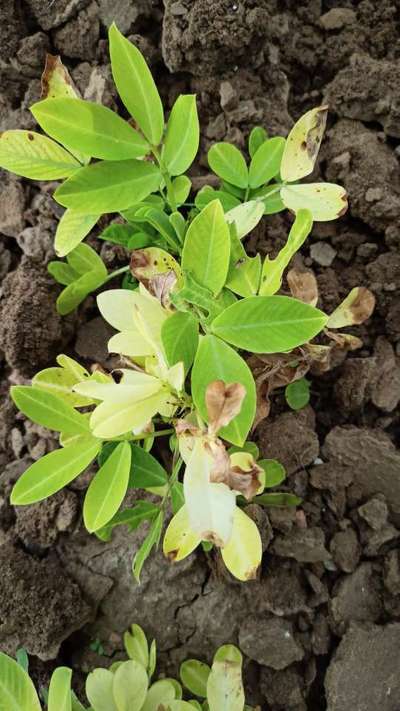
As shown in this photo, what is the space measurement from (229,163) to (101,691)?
93cm

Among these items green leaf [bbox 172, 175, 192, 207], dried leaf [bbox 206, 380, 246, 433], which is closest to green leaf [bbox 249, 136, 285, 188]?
green leaf [bbox 172, 175, 192, 207]

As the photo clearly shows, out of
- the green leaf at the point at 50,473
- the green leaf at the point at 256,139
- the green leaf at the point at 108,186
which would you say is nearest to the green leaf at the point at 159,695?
the green leaf at the point at 50,473

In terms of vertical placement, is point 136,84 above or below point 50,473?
above

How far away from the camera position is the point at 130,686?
3.19ft

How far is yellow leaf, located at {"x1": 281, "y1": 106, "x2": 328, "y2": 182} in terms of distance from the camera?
88cm

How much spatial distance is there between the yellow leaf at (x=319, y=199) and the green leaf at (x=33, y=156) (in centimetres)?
33

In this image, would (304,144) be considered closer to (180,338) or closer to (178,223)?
(178,223)

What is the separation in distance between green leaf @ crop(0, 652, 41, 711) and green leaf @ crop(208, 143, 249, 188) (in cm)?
85

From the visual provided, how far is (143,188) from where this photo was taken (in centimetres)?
86

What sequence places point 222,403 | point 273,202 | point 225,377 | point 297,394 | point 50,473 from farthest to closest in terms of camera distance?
point 297,394 → point 273,202 → point 50,473 → point 225,377 → point 222,403

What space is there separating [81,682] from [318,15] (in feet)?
4.73

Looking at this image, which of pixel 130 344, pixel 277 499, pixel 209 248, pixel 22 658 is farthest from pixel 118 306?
pixel 22 658

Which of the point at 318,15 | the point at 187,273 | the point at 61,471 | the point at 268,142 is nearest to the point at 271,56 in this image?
the point at 318,15

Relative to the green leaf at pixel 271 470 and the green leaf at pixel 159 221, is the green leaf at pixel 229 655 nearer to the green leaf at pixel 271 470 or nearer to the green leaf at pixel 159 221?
the green leaf at pixel 271 470
